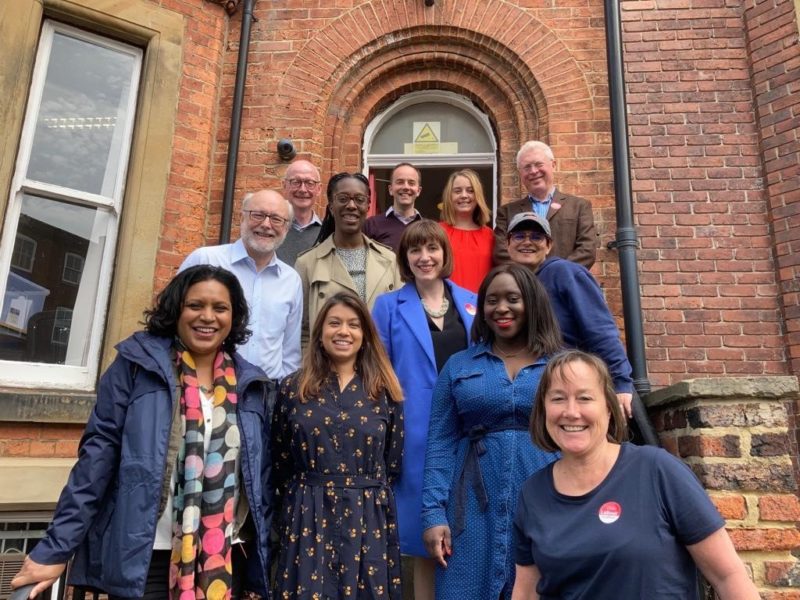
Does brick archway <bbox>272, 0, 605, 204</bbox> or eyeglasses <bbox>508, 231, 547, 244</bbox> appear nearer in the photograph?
eyeglasses <bbox>508, 231, 547, 244</bbox>

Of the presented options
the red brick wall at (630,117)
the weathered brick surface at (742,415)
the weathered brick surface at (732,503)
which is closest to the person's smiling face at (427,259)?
the weathered brick surface at (742,415)

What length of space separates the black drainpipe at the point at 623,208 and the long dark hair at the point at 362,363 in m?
2.07

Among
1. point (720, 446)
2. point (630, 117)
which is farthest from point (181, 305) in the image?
point (630, 117)

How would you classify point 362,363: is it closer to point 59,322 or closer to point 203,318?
point 203,318

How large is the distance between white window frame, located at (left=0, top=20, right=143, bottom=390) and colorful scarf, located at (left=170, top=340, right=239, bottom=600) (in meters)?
2.30

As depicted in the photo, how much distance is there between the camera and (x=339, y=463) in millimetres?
2369

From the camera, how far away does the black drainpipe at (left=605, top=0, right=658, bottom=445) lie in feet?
13.8

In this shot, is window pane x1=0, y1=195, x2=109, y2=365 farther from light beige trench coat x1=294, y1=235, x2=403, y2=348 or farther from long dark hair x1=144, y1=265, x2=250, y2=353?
long dark hair x1=144, y1=265, x2=250, y2=353

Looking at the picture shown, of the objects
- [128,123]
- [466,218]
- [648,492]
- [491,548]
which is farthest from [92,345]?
[648,492]

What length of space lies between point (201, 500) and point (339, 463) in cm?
50

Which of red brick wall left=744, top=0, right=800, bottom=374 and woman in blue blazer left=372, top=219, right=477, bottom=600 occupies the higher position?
red brick wall left=744, top=0, right=800, bottom=374

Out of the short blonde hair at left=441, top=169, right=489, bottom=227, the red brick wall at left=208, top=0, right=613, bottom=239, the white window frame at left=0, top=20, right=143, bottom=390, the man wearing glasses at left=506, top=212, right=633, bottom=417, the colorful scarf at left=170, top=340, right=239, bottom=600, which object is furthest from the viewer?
the red brick wall at left=208, top=0, right=613, bottom=239

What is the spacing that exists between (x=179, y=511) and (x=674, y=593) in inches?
62.4

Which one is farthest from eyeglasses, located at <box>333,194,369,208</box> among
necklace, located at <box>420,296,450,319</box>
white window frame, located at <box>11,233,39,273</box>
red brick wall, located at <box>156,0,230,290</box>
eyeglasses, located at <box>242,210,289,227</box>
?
white window frame, located at <box>11,233,39,273</box>
